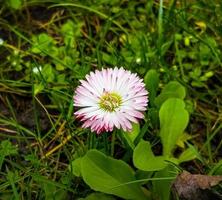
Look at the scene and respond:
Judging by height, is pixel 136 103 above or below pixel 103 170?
above

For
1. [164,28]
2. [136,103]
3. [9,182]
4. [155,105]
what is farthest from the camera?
[164,28]

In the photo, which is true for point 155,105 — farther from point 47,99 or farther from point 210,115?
point 47,99

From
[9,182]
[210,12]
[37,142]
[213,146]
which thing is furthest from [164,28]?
[9,182]

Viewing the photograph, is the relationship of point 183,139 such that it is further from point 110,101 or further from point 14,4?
point 14,4

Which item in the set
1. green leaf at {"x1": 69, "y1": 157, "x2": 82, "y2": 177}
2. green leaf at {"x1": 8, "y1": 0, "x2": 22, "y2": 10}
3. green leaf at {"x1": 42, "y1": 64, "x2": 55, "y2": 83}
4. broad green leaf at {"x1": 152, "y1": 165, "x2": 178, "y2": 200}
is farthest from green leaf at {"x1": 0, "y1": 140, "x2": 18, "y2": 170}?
green leaf at {"x1": 8, "y1": 0, "x2": 22, "y2": 10}

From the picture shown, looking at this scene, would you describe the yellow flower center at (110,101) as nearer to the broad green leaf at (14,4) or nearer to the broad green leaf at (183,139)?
the broad green leaf at (183,139)

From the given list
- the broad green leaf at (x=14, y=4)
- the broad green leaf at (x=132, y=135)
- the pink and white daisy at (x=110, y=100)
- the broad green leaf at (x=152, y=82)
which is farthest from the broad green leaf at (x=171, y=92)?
the broad green leaf at (x=14, y=4)

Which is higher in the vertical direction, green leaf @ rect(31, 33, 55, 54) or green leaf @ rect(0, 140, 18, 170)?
green leaf @ rect(31, 33, 55, 54)

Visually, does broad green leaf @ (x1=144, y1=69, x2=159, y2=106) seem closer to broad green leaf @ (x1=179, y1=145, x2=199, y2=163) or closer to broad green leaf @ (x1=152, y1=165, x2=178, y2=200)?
broad green leaf @ (x1=179, y1=145, x2=199, y2=163)
